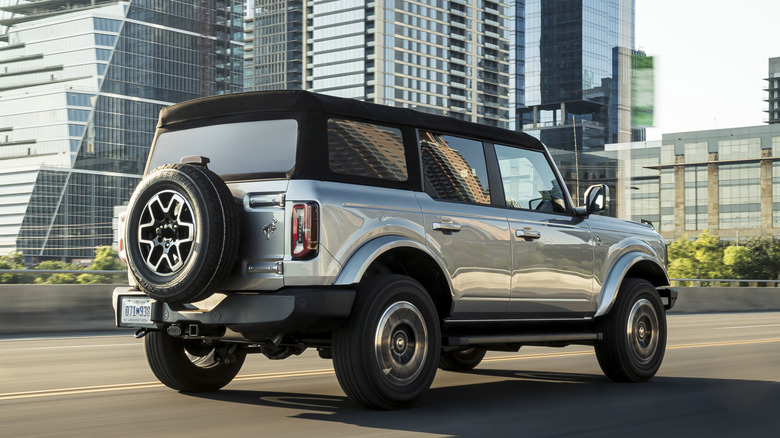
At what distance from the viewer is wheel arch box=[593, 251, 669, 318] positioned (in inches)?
325

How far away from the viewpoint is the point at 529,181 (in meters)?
8.09

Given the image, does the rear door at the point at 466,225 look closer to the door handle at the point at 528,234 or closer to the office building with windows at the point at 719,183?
the door handle at the point at 528,234

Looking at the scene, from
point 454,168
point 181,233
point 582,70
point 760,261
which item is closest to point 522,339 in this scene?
point 454,168

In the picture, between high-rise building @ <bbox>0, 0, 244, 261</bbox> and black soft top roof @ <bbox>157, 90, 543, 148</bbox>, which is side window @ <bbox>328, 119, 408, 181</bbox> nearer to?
black soft top roof @ <bbox>157, 90, 543, 148</bbox>

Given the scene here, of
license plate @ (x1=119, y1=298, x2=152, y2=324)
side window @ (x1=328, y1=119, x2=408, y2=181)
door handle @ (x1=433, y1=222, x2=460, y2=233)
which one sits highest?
side window @ (x1=328, y1=119, x2=408, y2=181)

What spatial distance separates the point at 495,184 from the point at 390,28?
603 ft

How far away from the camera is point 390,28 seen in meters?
188

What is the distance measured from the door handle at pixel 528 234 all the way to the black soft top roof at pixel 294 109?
0.84 m

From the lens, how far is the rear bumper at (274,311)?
223 inches

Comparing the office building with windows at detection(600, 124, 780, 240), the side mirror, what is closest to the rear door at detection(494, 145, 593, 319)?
the side mirror

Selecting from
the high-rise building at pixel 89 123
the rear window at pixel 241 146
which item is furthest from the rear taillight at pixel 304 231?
the high-rise building at pixel 89 123

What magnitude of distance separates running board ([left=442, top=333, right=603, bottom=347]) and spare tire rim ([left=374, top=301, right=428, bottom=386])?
1.31ft

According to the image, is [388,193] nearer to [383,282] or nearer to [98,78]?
[383,282]

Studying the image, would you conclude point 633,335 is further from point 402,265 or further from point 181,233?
point 181,233
